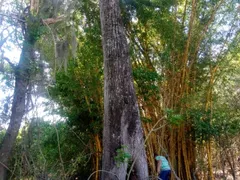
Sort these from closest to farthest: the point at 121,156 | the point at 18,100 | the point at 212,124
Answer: the point at 121,156
the point at 18,100
the point at 212,124

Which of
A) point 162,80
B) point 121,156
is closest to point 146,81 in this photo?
point 162,80

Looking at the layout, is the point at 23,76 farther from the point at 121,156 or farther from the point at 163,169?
the point at 163,169

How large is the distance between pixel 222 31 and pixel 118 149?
10.7 feet

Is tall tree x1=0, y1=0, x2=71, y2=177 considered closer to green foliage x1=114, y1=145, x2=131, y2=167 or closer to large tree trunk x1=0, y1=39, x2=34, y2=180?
large tree trunk x1=0, y1=39, x2=34, y2=180

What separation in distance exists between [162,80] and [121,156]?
210 centimetres

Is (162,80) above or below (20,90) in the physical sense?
above

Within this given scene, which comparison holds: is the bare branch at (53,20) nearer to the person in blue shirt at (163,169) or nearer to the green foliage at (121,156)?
the green foliage at (121,156)

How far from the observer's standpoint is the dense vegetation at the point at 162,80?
5.23 m

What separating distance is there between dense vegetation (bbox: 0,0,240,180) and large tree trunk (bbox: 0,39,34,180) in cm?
66

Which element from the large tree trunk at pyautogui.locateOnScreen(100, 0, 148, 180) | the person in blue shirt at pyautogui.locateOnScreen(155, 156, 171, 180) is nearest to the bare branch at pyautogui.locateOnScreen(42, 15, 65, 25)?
the large tree trunk at pyautogui.locateOnScreen(100, 0, 148, 180)

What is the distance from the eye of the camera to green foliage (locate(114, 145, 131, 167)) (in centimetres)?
369

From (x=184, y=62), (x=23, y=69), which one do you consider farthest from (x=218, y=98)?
(x=23, y=69)

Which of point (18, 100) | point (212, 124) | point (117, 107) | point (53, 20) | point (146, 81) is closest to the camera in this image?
point (117, 107)

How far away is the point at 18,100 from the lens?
13.8 ft
